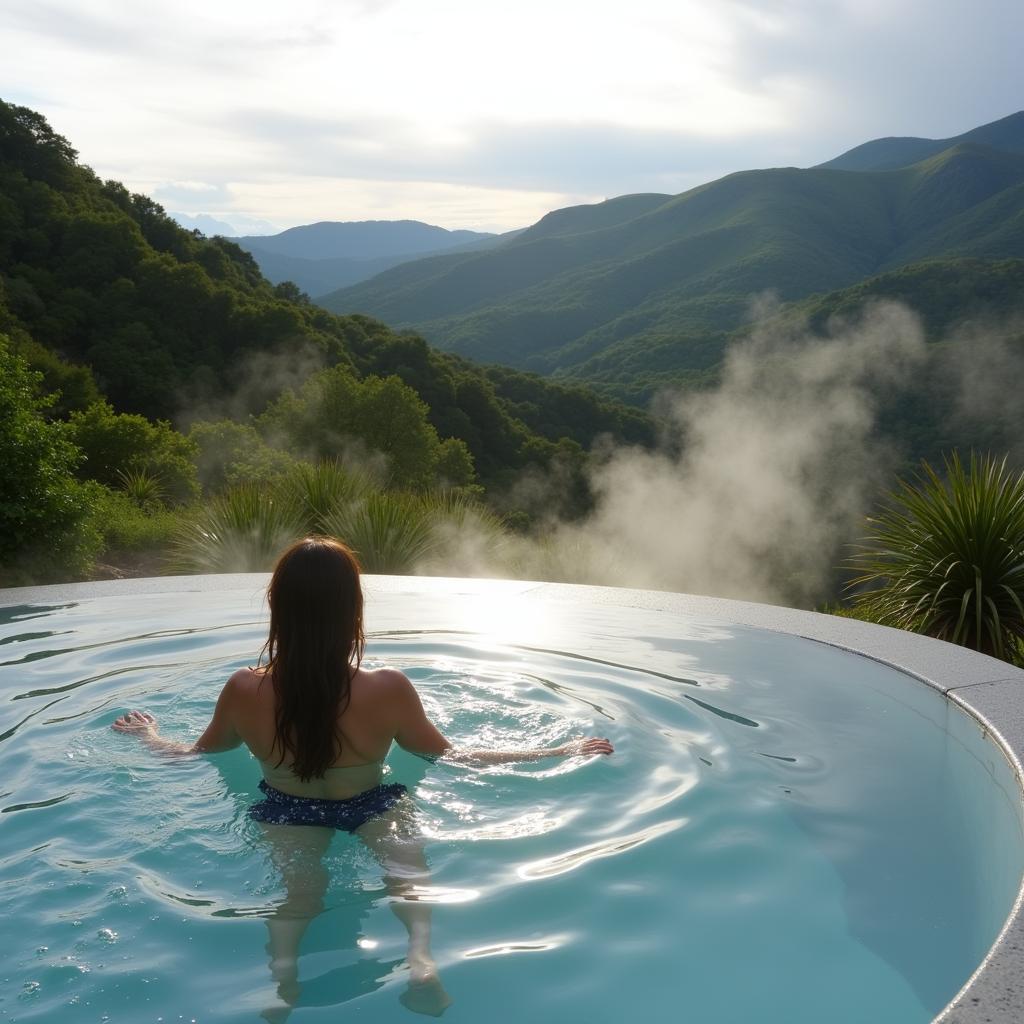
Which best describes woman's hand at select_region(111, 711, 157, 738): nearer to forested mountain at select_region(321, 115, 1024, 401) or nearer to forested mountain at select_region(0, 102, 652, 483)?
forested mountain at select_region(0, 102, 652, 483)

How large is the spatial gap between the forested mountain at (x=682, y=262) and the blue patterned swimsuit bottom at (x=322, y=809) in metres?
52.9

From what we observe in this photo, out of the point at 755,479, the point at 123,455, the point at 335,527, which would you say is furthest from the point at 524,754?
the point at 755,479

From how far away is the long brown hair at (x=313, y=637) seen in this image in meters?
2.48

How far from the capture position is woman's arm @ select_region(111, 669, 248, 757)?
272cm

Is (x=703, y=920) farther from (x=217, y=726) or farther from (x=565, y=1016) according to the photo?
(x=217, y=726)

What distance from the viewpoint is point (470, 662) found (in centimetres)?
457

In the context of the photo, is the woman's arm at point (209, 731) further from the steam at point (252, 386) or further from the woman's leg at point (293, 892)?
the steam at point (252, 386)

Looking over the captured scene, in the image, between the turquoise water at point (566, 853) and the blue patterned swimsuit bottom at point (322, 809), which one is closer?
the turquoise water at point (566, 853)

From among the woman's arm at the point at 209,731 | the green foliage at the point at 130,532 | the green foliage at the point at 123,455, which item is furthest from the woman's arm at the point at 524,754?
the green foliage at the point at 123,455

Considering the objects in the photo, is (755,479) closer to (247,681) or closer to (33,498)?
(33,498)

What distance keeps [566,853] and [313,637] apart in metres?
1.04

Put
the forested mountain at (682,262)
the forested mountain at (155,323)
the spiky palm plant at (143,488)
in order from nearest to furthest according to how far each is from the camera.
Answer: the spiky palm plant at (143,488), the forested mountain at (155,323), the forested mountain at (682,262)

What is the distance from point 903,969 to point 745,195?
139 m

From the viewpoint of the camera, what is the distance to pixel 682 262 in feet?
351
